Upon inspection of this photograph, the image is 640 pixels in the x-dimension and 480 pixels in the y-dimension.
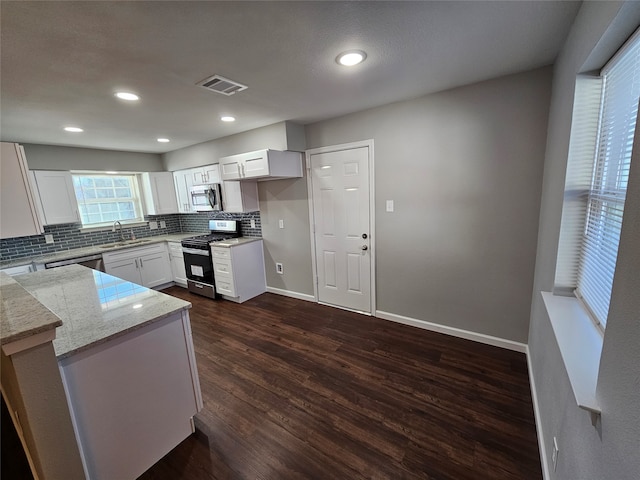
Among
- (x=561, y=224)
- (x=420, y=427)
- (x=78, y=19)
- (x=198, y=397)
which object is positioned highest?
(x=78, y=19)

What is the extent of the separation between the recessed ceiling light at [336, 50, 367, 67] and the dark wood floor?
239 cm

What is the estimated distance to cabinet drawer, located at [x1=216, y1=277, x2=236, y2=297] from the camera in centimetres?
379

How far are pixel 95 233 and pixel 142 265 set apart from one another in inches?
35.5

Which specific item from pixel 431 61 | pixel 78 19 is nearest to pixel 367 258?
pixel 431 61

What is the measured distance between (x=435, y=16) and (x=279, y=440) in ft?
8.49

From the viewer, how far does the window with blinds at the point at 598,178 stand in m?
1.06

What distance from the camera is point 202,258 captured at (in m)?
4.02

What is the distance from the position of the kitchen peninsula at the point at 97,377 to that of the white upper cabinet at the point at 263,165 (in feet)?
6.15

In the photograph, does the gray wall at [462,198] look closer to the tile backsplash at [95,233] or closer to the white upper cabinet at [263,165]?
the white upper cabinet at [263,165]

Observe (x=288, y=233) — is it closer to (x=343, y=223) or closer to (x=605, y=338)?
(x=343, y=223)

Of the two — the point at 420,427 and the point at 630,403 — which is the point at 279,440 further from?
the point at 630,403

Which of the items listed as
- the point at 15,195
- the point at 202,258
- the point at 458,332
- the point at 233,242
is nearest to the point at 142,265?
the point at 202,258

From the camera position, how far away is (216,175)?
4105mm

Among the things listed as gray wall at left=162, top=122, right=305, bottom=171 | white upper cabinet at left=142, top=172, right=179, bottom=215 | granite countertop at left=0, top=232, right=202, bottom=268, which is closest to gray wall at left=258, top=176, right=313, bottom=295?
gray wall at left=162, top=122, right=305, bottom=171
